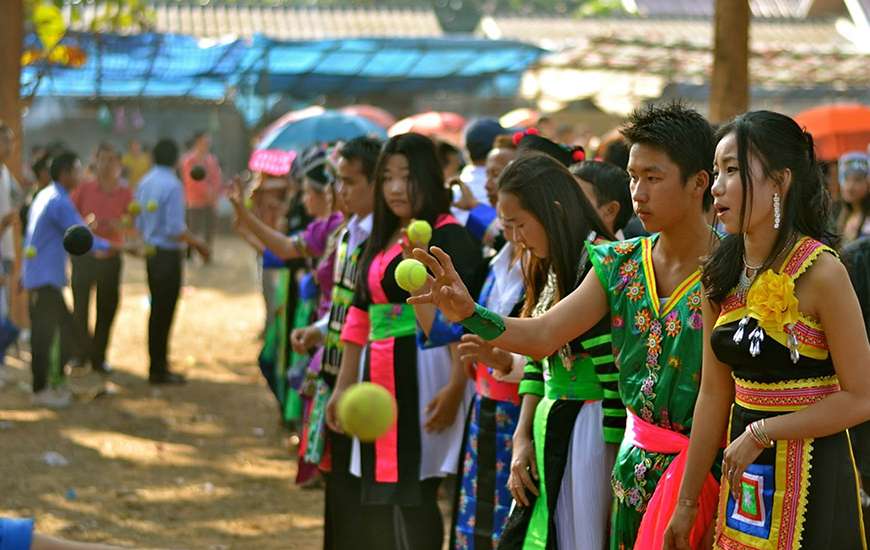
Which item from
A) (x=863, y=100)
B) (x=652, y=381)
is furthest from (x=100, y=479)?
(x=863, y=100)

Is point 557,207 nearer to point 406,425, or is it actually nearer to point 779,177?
point 779,177

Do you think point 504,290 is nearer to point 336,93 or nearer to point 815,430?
point 815,430

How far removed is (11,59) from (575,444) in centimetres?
1087

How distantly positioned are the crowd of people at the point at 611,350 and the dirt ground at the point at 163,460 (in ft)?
5.37

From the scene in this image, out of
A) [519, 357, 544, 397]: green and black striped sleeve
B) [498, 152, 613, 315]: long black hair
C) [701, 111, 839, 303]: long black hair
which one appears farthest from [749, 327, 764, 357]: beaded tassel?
[519, 357, 544, 397]: green and black striped sleeve

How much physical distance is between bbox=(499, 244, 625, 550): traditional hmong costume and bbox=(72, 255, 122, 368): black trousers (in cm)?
850

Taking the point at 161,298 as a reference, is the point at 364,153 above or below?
above

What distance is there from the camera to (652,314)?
359cm

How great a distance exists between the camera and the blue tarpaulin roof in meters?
18.6

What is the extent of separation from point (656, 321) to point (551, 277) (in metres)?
0.74

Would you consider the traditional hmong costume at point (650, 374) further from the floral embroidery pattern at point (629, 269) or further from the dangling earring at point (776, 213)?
the dangling earring at point (776, 213)

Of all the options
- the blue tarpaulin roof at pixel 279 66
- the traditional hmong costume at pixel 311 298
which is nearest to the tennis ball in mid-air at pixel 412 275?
the traditional hmong costume at pixel 311 298

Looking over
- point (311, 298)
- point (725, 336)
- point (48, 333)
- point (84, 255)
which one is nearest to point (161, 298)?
point (84, 255)

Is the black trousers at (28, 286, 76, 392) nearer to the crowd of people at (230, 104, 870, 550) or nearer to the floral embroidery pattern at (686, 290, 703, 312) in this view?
the crowd of people at (230, 104, 870, 550)
